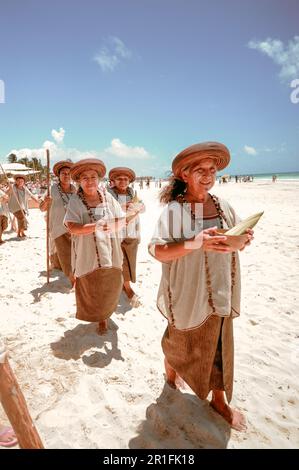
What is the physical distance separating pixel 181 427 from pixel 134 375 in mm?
726

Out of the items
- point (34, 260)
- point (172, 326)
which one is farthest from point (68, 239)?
point (172, 326)

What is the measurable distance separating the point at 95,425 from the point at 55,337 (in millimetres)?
1416

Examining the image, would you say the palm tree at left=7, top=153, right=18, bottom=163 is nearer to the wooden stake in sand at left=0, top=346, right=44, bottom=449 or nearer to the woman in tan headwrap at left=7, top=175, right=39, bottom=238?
the woman in tan headwrap at left=7, top=175, right=39, bottom=238

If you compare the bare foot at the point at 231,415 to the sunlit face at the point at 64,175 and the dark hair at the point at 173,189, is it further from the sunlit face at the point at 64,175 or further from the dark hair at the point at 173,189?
the sunlit face at the point at 64,175

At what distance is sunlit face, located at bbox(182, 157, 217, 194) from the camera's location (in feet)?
6.70

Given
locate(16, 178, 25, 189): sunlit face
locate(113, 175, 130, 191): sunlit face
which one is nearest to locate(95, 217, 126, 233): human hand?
locate(113, 175, 130, 191): sunlit face

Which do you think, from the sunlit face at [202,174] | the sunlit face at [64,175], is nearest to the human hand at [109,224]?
the sunlit face at [202,174]

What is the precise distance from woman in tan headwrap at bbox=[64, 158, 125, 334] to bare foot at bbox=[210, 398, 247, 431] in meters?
1.64

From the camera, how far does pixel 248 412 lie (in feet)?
8.11

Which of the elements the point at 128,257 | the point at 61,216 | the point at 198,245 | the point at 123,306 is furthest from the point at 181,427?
the point at 61,216

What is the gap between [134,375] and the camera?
285 centimetres

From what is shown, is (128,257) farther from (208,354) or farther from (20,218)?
(20,218)

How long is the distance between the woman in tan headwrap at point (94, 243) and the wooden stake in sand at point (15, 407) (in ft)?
5.65

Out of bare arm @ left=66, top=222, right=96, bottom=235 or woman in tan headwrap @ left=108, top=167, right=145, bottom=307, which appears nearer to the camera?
bare arm @ left=66, top=222, right=96, bottom=235
